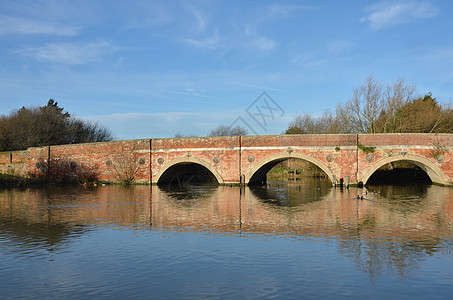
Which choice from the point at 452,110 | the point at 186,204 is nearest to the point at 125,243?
the point at 186,204

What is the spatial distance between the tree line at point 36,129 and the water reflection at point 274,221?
1163 inches

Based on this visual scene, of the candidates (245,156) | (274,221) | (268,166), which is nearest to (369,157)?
(268,166)

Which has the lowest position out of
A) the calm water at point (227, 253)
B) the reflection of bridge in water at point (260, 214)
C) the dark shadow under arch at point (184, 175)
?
the calm water at point (227, 253)

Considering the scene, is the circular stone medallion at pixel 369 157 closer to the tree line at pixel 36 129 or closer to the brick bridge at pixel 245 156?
the brick bridge at pixel 245 156

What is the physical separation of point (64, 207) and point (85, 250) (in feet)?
32.4

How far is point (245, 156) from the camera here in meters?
31.4

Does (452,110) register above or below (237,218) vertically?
above

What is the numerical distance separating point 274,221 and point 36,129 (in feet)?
143

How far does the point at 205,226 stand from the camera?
1414 centimetres

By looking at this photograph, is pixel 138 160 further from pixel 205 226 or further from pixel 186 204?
pixel 205 226

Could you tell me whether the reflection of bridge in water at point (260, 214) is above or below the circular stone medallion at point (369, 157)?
below

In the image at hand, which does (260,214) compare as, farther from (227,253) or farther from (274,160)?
(274,160)

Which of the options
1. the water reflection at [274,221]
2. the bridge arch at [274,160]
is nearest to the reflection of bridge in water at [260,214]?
the water reflection at [274,221]

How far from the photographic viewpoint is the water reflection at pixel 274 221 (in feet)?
35.1
